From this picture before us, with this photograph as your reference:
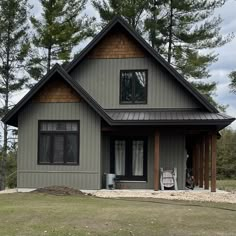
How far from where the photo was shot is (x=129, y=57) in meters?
18.3

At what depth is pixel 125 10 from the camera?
2936 centimetres

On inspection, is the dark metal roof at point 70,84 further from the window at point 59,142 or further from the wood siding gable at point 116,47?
the wood siding gable at point 116,47

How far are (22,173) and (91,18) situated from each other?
49.5ft

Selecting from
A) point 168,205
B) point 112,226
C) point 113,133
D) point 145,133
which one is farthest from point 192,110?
point 112,226

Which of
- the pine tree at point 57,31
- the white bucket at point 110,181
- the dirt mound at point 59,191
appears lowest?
the dirt mound at point 59,191

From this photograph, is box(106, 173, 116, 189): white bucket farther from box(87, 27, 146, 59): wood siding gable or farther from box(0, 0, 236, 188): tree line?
box(0, 0, 236, 188): tree line

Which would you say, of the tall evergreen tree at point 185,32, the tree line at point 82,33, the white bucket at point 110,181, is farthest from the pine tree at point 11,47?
the white bucket at point 110,181

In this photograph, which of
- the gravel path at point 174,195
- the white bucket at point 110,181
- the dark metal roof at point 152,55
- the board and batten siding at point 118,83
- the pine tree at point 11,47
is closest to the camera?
the gravel path at point 174,195

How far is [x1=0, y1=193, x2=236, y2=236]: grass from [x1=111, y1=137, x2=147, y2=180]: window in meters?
4.66

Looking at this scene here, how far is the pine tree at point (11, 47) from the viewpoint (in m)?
28.4

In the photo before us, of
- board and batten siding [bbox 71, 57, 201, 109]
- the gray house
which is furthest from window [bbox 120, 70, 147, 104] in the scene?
board and batten siding [bbox 71, 57, 201, 109]

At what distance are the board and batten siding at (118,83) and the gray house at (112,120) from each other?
4cm

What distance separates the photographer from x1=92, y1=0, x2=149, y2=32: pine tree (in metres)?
29.4

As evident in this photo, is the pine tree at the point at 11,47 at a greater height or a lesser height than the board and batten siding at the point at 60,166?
greater
